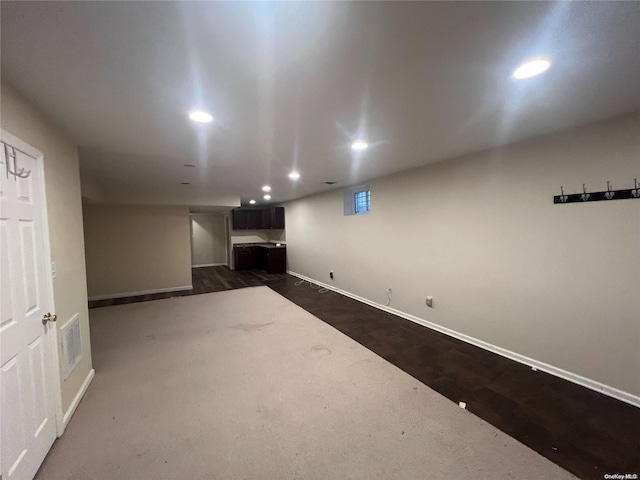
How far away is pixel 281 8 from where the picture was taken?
38.4 inches

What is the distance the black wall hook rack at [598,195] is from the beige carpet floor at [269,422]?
204 cm

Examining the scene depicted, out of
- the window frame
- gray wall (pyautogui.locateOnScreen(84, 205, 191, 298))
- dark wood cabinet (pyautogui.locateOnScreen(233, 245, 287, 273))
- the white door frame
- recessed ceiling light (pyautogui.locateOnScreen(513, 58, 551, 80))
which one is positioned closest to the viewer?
recessed ceiling light (pyautogui.locateOnScreen(513, 58, 551, 80))

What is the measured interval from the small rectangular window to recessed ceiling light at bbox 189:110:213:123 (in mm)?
3311

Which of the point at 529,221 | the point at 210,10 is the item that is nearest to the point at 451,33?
the point at 210,10

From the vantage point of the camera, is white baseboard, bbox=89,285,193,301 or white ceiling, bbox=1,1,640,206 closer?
white ceiling, bbox=1,1,640,206

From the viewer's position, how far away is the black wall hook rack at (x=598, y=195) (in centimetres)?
201

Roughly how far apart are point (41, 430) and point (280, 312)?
119 inches

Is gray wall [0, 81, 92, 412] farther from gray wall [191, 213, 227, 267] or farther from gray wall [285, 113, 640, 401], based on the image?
gray wall [191, 213, 227, 267]

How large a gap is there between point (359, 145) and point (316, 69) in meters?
1.39

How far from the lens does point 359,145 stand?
8.79ft

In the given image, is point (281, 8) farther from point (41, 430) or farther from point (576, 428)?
point (576, 428)

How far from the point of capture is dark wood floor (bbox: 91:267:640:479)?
1.67 meters

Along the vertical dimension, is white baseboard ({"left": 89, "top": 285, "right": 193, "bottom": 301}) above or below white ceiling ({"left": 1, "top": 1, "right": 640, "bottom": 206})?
below

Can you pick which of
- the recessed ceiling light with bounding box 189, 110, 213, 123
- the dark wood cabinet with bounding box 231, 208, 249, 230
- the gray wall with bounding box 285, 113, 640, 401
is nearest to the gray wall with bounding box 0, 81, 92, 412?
the recessed ceiling light with bounding box 189, 110, 213, 123
